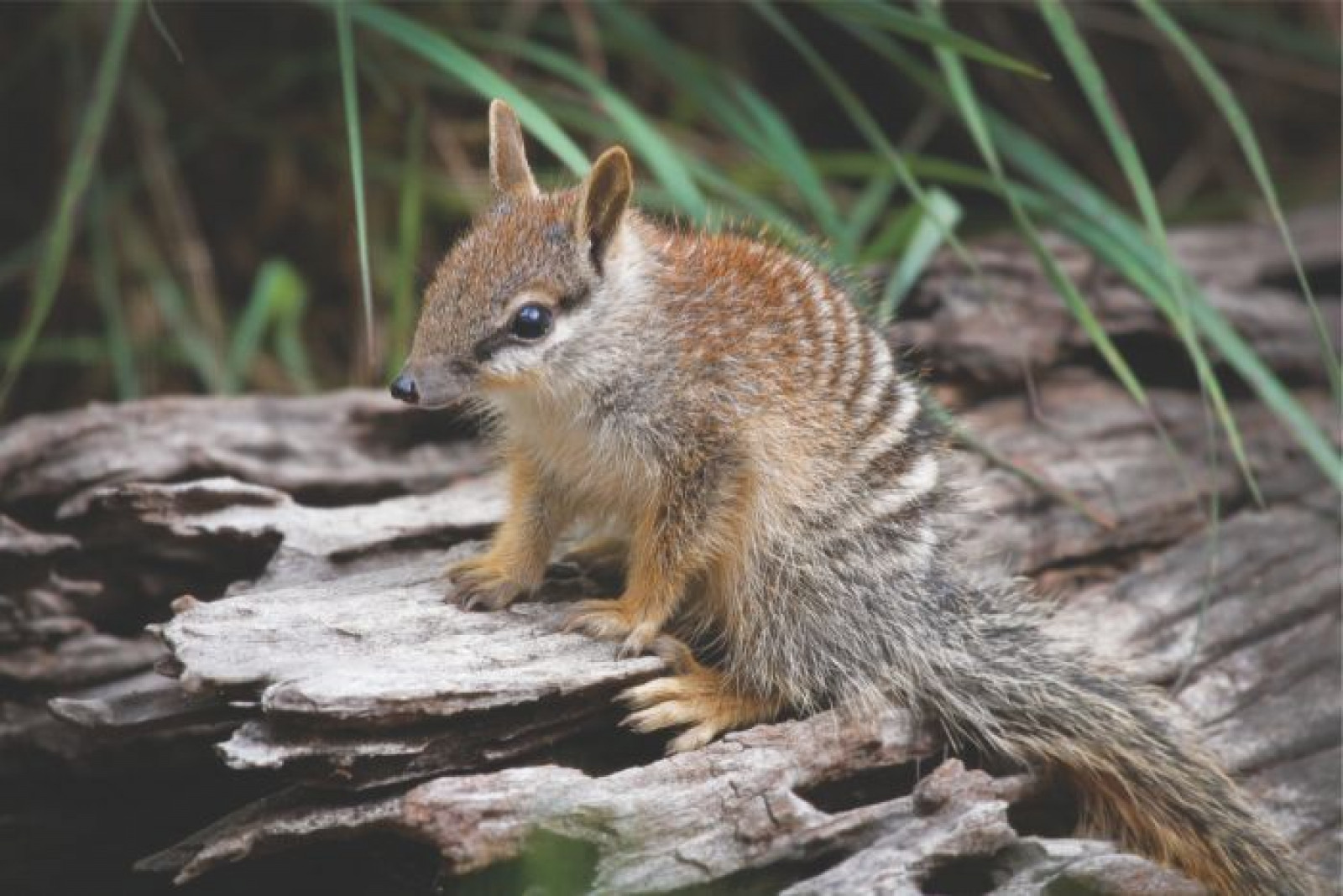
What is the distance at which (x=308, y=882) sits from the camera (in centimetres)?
270

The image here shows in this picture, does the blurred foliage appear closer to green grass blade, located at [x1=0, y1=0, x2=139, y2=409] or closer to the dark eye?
green grass blade, located at [x1=0, y1=0, x2=139, y2=409]

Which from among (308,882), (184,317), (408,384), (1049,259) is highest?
(184,317)

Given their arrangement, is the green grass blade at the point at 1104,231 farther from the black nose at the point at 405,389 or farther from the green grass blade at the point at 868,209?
the black nose at the point at 405,389

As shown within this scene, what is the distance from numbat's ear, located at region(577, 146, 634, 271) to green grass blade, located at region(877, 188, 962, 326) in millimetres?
1278

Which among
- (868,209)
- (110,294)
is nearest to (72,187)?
(110,294)

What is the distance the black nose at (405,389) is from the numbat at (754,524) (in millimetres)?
72

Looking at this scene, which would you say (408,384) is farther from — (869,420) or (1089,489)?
(1089,489)

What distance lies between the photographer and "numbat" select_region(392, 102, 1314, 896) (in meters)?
2.98

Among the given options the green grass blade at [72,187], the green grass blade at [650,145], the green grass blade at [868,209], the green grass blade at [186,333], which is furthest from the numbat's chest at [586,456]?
the green grass blade at [186,333]

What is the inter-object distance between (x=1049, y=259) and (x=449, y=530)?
68.5 inches

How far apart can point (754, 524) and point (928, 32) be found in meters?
1.36

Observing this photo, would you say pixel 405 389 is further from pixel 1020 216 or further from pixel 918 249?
pixel 918 249

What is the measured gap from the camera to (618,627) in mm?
3014

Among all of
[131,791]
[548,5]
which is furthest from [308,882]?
[548,5]
